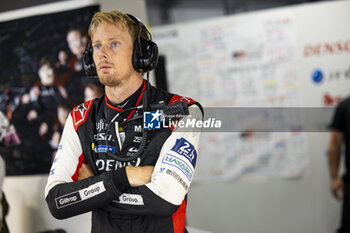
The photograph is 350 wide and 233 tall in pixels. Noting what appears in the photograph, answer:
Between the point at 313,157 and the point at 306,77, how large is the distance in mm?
740

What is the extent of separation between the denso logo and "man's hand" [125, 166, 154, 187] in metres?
2.50

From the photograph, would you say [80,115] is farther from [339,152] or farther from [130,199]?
[339,152]

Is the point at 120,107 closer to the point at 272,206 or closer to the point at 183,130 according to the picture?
the point at 183,130

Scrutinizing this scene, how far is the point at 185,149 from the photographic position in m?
1.44

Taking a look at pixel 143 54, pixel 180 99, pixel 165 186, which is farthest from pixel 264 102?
pixel 165 186

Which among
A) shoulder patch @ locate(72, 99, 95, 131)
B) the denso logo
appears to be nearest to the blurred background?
the denso logo

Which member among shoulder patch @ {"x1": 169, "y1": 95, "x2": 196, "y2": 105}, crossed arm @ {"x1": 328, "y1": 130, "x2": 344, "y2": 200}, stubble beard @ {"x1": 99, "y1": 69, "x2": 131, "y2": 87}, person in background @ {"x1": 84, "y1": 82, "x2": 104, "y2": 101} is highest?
stubble beard @ {"x1": 99, "y1": 69, "x2": 131, "y2": 87}

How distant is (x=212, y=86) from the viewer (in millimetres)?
3652

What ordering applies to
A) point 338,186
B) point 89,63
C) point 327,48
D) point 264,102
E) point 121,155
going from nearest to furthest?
point 121,155 < point 89,63 < point 338,186 < point 327,48 < point 264,102

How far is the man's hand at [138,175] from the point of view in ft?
4.58

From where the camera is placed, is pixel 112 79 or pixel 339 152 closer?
pixel 112 79

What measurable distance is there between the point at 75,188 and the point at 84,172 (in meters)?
0.17

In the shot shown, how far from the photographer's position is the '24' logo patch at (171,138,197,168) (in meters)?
1.42

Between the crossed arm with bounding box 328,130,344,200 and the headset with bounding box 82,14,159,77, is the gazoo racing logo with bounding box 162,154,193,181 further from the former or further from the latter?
the crossed arm with bounding box 328,130,344,200
